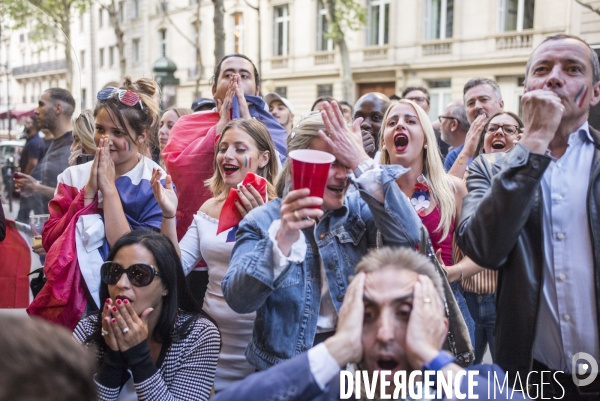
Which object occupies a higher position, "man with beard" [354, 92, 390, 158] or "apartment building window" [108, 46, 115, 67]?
"apartment building window" [108, 46, 115, 67]

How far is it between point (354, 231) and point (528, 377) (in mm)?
838

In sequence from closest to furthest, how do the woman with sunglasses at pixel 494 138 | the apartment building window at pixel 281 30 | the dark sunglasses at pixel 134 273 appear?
1. the dark sunglasses at pixel 134 273
2. the woman with sunglasses at pixel 494 138
3. the apartment building window at pixel 281 30

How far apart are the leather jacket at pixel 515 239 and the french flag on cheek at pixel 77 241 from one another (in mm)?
1912

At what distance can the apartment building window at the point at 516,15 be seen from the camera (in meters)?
20.4

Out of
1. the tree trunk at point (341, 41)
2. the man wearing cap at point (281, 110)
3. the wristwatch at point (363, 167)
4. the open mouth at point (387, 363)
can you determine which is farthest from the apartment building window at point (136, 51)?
the open mouth at point (387, 363)

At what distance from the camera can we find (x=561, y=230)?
224 centimetres

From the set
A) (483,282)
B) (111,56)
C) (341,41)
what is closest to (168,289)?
(483,282)

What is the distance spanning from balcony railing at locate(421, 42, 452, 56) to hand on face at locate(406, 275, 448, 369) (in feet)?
71.6

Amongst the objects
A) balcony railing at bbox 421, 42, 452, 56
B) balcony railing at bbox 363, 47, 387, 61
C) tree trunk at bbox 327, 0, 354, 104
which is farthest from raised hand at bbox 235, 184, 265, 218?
balcony railing at bbox 363, 47, 387, 61

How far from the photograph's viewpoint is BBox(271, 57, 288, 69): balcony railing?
29.0 meters

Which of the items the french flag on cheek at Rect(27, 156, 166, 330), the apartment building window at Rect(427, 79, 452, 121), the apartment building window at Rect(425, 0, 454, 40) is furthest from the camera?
the apartment building window at Rect(427, 79, 452, 121)

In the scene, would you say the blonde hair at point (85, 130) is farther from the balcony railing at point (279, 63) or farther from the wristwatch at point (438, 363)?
the balcony railing at point (279, 63)

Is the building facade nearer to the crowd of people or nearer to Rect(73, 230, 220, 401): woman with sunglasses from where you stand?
the crowd of people

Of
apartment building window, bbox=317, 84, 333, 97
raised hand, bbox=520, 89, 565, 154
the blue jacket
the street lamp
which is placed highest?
apartment building window, bbox=317, 84, 333, 97
